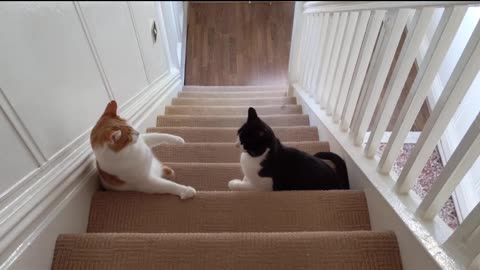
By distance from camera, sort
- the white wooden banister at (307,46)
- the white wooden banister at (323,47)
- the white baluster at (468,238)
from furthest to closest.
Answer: the white wooden banister at (307,46), the white wooden banister at (323,47), the white baluster at (468,238)

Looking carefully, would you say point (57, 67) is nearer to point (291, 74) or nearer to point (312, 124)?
point (312, 124)

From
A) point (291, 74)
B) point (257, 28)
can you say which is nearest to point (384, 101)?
point (291, 74)

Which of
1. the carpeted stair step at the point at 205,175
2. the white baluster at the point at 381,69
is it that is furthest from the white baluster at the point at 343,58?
the carpeted stair step at the point at 205,175

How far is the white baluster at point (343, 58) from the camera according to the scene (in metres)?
1.54

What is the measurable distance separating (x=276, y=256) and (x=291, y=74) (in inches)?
87.8

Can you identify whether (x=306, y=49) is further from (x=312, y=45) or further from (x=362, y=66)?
(x=362, y=66)

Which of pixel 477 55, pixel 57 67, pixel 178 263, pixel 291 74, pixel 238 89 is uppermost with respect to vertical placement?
pixel 477 55

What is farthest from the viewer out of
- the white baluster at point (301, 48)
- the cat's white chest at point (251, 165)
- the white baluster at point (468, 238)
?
the white baluster at point (301, 48)

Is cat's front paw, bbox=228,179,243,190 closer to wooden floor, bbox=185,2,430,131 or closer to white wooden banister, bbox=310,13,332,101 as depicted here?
white wooden banister, bbox=310,13,332,101

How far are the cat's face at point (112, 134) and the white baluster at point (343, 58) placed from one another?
44.0 inches

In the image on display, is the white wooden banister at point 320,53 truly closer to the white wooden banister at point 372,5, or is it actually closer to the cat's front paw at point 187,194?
the white wooden banister at point 372,5

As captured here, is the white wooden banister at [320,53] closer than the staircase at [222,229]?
No

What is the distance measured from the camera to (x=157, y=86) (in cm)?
253

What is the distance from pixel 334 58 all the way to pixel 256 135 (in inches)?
33.8
